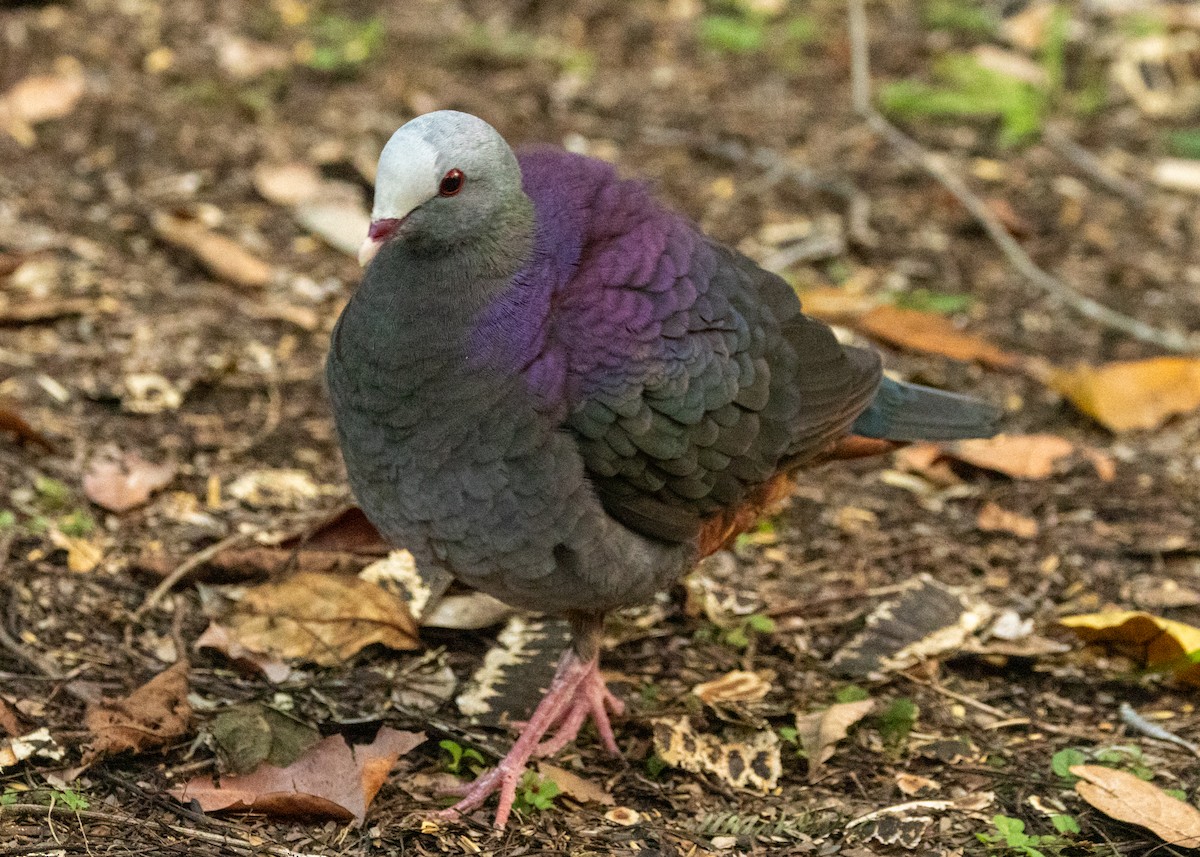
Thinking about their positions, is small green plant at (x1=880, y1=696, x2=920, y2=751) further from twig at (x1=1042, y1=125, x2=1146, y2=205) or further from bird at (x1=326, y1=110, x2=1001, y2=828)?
twig at (x1=1042, y1=125, x2=1146, y2=205)

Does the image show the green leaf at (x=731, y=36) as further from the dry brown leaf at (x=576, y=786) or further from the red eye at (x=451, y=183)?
the dry brown leaf at (x=576, y=786)

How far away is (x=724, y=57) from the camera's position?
778 cm

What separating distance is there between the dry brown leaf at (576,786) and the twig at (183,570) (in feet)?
3.85

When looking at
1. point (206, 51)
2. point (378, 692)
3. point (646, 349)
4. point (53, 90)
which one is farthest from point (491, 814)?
point (206, 51)

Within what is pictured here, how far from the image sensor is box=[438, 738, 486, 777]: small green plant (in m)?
3.63

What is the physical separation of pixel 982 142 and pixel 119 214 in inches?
164

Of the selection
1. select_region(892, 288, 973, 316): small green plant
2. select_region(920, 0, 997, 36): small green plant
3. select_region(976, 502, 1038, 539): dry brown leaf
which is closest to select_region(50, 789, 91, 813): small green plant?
select_region(976, 502, 1038, 539): dry brown leaf

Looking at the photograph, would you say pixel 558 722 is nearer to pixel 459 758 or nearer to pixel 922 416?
pixel 459 758

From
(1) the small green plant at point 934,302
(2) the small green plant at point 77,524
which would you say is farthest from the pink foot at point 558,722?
(1) the small green plant at point 934,302

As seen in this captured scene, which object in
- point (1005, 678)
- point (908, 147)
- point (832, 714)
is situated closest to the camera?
point (832, 714)

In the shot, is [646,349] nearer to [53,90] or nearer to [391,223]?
[391,223]

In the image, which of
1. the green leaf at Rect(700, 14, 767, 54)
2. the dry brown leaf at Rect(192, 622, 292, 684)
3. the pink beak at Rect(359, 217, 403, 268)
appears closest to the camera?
the pink beak at Rect(359, 217, 403, 268)

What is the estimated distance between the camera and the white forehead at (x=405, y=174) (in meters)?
3.08

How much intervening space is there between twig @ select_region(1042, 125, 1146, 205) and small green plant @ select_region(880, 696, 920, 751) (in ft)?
12.8
